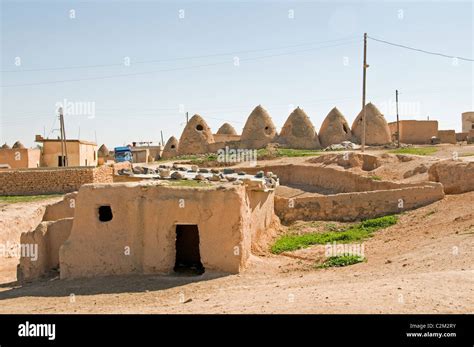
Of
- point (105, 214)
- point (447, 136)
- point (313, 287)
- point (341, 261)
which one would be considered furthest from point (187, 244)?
point (447, 136)

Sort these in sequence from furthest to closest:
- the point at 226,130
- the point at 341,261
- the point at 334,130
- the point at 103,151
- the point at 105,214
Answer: the point at 103,151 → the point at 226,130 → the point at 334,130 → the point at 105,214 → the point at 341,261

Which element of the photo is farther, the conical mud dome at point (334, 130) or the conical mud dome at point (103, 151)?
the conical mud dome at point (103, 151)

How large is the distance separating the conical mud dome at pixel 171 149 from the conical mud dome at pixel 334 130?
10694 millimetres

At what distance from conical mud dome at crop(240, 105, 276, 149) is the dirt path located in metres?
20.7

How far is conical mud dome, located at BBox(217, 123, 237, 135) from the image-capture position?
39.2 meters

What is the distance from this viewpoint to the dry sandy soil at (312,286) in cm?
555

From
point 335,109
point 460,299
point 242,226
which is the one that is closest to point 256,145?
point 335,109

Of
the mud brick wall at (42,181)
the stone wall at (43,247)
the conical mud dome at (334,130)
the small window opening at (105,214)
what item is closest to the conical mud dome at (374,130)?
the conical mud dome at (334,130)

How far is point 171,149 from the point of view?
37531 millimetres

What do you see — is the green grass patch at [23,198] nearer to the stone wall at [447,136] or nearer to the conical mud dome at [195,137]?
the conical mud dome at [195,137]

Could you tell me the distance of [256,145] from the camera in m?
31.4

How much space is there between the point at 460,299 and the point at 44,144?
26044 mm

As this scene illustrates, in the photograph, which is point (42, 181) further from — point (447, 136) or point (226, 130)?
point (447, 136)

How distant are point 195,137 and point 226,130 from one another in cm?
663
